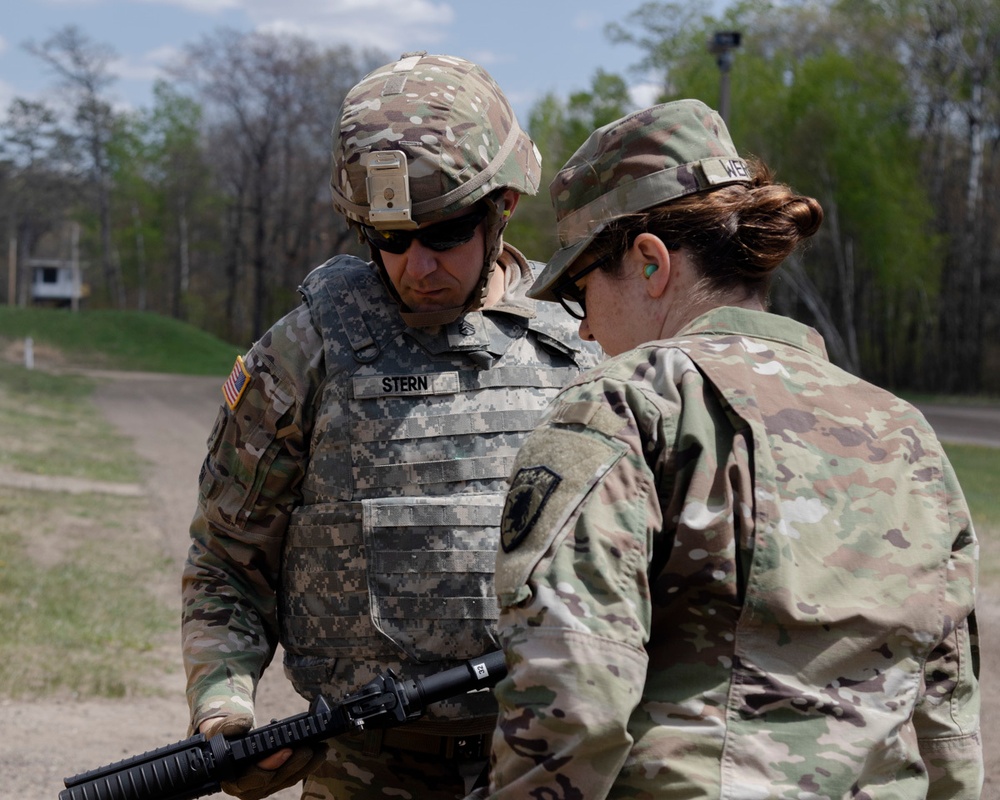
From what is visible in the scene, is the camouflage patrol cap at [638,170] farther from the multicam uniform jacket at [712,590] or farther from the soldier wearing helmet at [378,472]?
the soldier wearing helmet at [378,472]

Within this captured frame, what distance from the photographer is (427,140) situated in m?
2.19

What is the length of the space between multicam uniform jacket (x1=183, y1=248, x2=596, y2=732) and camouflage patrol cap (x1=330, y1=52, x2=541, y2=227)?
226mm

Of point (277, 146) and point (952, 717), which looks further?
point (277, 146)

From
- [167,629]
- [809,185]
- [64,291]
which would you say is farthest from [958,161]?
[64,291]

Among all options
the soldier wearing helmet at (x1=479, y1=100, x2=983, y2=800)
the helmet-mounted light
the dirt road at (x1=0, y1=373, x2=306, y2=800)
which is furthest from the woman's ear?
the dirt road at (x1=0, y1=373, x2=306, y2=800)

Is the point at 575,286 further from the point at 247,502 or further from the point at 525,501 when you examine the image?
the point at 247,502

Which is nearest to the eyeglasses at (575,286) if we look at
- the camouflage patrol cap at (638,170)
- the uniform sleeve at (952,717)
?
the camouflage patrol cap at (638,170)

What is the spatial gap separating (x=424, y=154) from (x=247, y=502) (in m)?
0.72

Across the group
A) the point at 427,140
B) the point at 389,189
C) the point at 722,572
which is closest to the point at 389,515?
the point at 389,189

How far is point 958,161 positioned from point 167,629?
30637 millimetres

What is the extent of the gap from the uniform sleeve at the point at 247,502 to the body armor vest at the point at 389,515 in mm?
38

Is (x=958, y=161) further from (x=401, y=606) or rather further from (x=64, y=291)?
(x=64, y=291)

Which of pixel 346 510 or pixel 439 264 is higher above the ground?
pixel 439 264

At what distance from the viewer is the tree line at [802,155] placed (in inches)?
1240
